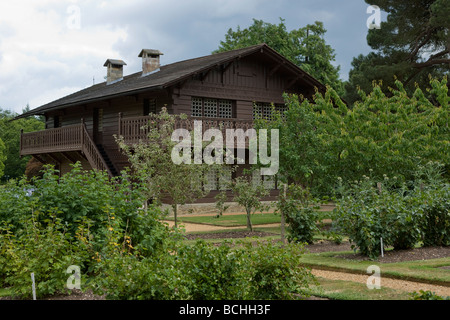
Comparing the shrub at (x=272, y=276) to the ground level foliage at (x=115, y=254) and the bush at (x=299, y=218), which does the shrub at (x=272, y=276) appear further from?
the bush at (x=299, y=218)

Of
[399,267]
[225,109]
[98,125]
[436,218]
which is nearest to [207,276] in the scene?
[399,267]

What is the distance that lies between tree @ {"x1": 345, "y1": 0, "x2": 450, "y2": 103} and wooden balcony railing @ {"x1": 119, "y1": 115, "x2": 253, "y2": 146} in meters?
11.8

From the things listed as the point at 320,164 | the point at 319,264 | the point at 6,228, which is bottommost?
the point at 319,264

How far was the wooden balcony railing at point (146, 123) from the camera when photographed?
80.9ft

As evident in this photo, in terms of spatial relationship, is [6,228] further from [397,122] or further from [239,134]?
[239,134]

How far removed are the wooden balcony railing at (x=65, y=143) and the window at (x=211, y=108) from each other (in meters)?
4.96

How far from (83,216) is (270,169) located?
969 centimetres

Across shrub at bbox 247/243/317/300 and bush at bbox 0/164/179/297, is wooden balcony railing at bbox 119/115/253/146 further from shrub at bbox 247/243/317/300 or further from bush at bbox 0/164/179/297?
shrub at bbox 247/243/317/300

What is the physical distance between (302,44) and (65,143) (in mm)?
24494

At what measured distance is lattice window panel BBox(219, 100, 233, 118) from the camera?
94.6 ft

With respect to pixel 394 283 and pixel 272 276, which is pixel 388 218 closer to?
pixel 394 283
